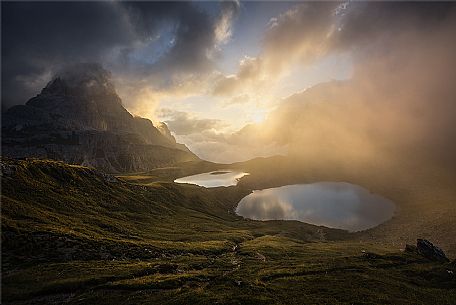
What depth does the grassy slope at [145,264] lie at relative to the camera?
153ft

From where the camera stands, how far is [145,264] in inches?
2409

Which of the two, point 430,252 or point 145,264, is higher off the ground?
point 430,252

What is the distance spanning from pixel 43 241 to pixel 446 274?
274 feet

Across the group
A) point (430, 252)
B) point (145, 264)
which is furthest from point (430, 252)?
point (145, 264)

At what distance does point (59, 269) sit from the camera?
5319 cm

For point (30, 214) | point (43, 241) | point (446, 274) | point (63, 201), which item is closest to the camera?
point (43, 241)

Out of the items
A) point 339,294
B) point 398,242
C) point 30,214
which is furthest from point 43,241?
point 398,242

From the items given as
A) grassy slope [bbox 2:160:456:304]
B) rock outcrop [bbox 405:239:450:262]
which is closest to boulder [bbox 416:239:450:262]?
rock outcrop [bbox 405:239:450:262]

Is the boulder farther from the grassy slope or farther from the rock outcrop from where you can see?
the grassy slope

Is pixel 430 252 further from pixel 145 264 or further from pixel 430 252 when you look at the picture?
pixel 145 264

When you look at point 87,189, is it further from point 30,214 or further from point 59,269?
point 59,269

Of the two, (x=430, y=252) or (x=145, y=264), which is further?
(x=430, y=252)

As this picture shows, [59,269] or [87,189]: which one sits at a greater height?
[87,189]

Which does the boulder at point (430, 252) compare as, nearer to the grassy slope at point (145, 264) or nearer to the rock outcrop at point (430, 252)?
the rock outcrop at point (430, 252)
